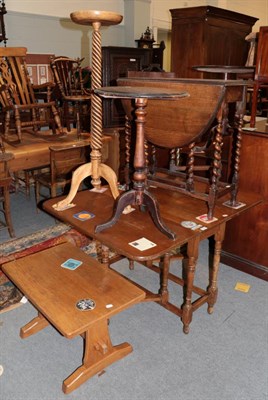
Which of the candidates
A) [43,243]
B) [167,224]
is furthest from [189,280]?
[43,243]

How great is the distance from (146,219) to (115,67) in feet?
10.4

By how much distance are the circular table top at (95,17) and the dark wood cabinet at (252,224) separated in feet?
4.00

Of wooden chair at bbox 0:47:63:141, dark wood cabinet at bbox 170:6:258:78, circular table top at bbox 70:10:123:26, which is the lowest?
wooden chair at bbox 0:47:63:141

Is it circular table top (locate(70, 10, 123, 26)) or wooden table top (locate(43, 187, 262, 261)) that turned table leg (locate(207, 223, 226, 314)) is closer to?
wooden table top (locate(43, 187, 262, 261))

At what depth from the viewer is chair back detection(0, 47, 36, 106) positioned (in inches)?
149

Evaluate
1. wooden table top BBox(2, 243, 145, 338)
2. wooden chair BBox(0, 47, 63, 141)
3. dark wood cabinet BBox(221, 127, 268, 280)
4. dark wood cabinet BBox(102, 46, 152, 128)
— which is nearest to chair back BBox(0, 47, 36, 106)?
wooden chair BBox(0, 47, 63, 141)

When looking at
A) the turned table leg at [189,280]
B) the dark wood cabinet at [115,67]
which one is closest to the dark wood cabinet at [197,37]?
the dark wood cabinet at [115,67]

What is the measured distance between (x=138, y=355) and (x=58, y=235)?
1.63 metres

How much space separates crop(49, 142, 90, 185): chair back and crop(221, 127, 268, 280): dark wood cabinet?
1.60m

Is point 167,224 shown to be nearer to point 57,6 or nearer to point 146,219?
point 146,219

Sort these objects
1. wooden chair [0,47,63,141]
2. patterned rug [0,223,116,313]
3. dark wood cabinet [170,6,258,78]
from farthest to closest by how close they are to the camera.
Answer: dark wood cabinet [170,6,258,78] → wooden chair [0,47,63,141] → patterned rug [0,223,116,313]

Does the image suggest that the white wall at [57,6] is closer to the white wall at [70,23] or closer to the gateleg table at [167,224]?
the white wall at [70,23]

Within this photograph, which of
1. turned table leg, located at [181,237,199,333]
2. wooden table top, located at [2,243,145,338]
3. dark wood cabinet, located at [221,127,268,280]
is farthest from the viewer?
dark wood cabinet, located at [221,127,268,280]

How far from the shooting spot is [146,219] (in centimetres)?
197
